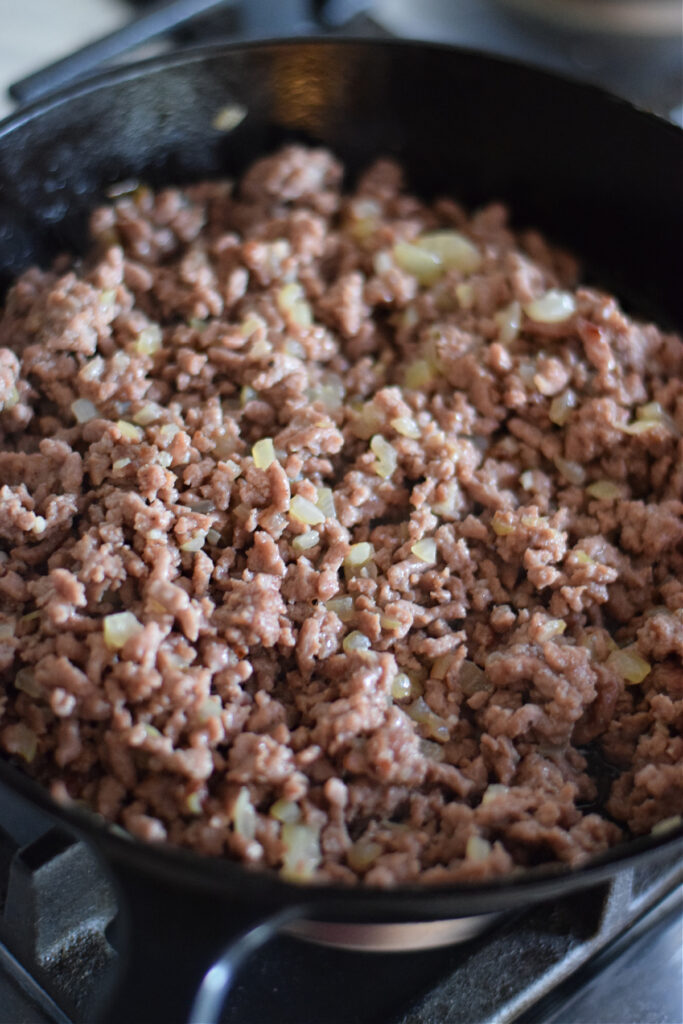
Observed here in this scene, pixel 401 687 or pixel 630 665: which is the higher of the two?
pixel 401 687

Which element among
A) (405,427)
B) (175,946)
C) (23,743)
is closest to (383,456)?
(405,427)

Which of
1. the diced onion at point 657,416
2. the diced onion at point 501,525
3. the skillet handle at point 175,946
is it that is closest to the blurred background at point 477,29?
the diced onion at point 657,416

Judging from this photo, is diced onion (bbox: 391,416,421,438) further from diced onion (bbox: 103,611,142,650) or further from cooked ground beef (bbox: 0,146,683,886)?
diced onion (bbox: 103,611,142,650)

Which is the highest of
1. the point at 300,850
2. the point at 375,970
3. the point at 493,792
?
the point at 300,850

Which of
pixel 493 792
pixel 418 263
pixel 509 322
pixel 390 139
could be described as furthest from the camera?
pixel 390 139

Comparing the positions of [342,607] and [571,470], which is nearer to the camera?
[342,607]

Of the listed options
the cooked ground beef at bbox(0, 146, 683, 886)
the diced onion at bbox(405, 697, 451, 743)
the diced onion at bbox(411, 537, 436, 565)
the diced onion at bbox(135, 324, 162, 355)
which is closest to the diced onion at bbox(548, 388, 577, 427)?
the cooked ground beef at bbox(0, 146, 683, 886)

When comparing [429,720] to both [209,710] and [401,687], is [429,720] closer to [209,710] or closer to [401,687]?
[401,687]

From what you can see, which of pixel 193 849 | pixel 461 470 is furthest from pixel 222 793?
pixel 461 470
